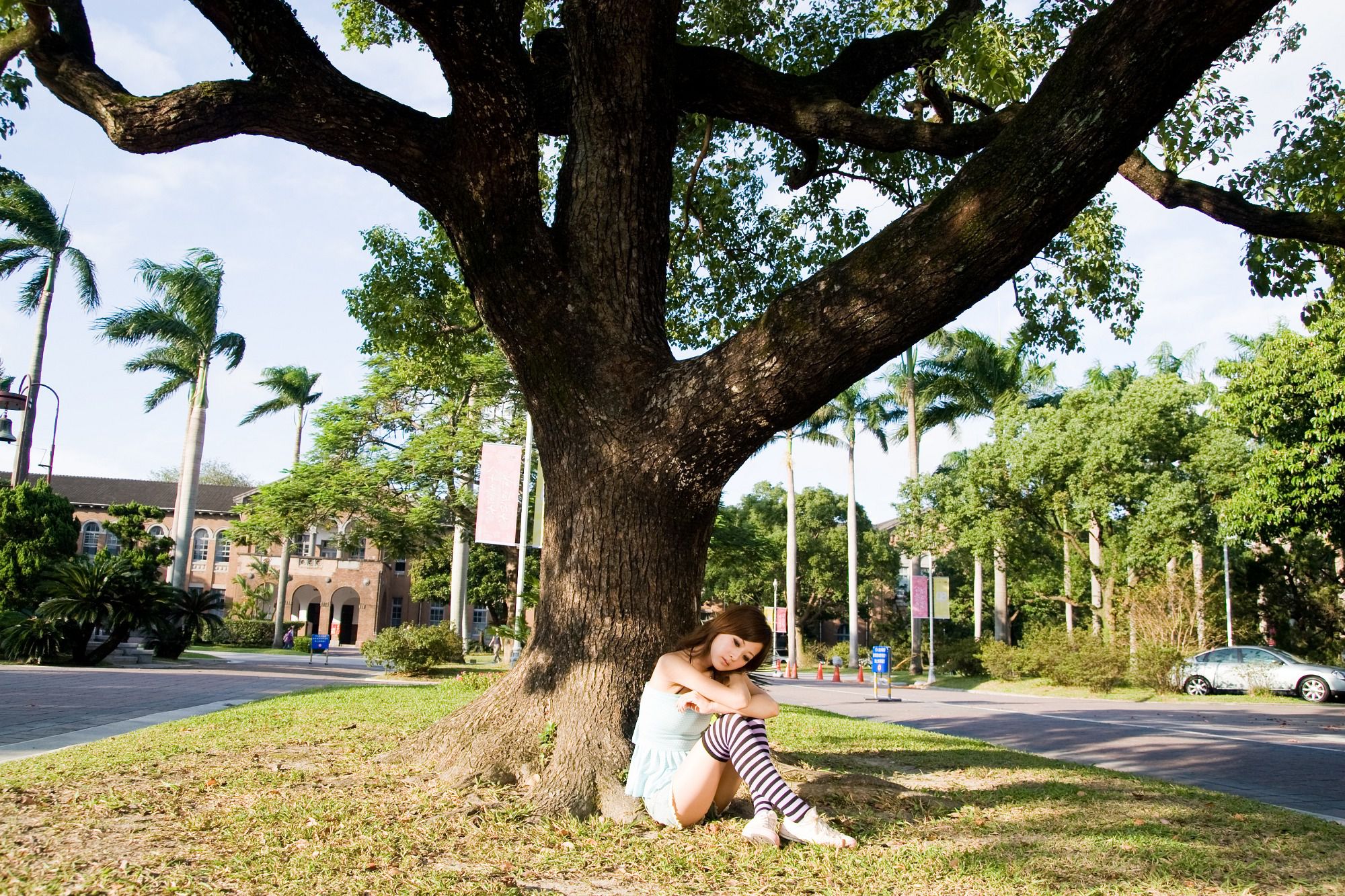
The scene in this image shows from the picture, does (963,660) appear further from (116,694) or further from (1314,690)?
(116,694)

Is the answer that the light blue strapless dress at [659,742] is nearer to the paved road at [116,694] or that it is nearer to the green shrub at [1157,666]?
the paved road at [116,694]

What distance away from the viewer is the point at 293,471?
28.9 m

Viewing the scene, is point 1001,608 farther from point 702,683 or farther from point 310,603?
Result: point 310,603

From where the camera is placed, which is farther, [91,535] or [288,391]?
[91,535]

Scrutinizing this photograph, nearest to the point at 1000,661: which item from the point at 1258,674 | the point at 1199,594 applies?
the point at 1199,594

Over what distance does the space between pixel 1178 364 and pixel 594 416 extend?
38033 millimetres

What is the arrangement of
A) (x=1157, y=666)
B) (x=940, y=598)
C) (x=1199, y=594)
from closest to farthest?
(x=1157, y=666) → (x=1199, y=594) → (x=940, y=598)

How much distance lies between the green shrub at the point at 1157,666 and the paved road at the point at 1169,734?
2.08 meters

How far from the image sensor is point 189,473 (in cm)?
3209

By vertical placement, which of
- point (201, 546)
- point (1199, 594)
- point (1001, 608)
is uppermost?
point (201, 546)

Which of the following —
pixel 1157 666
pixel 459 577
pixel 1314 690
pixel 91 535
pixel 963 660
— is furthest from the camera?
pixel 91 535

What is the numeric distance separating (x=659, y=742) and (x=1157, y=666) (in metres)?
22.2

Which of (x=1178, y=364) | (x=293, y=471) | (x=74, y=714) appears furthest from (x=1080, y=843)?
(x=1178, y=364)

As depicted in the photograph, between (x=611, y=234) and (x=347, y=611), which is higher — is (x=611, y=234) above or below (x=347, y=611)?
above
